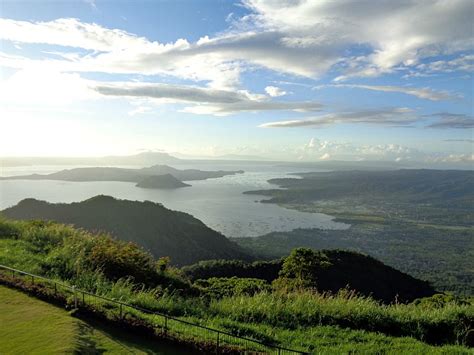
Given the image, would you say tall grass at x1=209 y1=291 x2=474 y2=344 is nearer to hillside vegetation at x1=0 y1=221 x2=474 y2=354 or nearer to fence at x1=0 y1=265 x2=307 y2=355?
hillside vegetation at x1=0 y1=221 x2=474 y2=354

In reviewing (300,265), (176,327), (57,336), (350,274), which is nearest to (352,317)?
(176,327)

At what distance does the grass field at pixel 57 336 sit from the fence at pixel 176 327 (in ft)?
1.09

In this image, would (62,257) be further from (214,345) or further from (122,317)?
(214,345)

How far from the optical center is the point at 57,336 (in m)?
5.89

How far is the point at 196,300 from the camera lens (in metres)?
8.95

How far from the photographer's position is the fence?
573 cm

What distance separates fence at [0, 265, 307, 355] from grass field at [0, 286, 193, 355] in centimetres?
33

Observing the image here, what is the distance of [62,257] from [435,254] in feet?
535

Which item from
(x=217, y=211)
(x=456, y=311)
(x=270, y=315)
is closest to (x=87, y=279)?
(x=270, y=315)

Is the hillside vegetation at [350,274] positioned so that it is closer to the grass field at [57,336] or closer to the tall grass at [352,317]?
the tall grass at [352,317]

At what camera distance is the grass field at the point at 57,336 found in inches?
219

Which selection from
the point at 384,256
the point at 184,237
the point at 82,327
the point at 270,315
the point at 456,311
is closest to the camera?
the point at 82,327

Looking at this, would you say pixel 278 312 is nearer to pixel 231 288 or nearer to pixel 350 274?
pixel 231 288

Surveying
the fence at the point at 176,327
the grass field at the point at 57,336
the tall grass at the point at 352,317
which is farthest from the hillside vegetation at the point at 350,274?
the grass field at the point at 57,336
